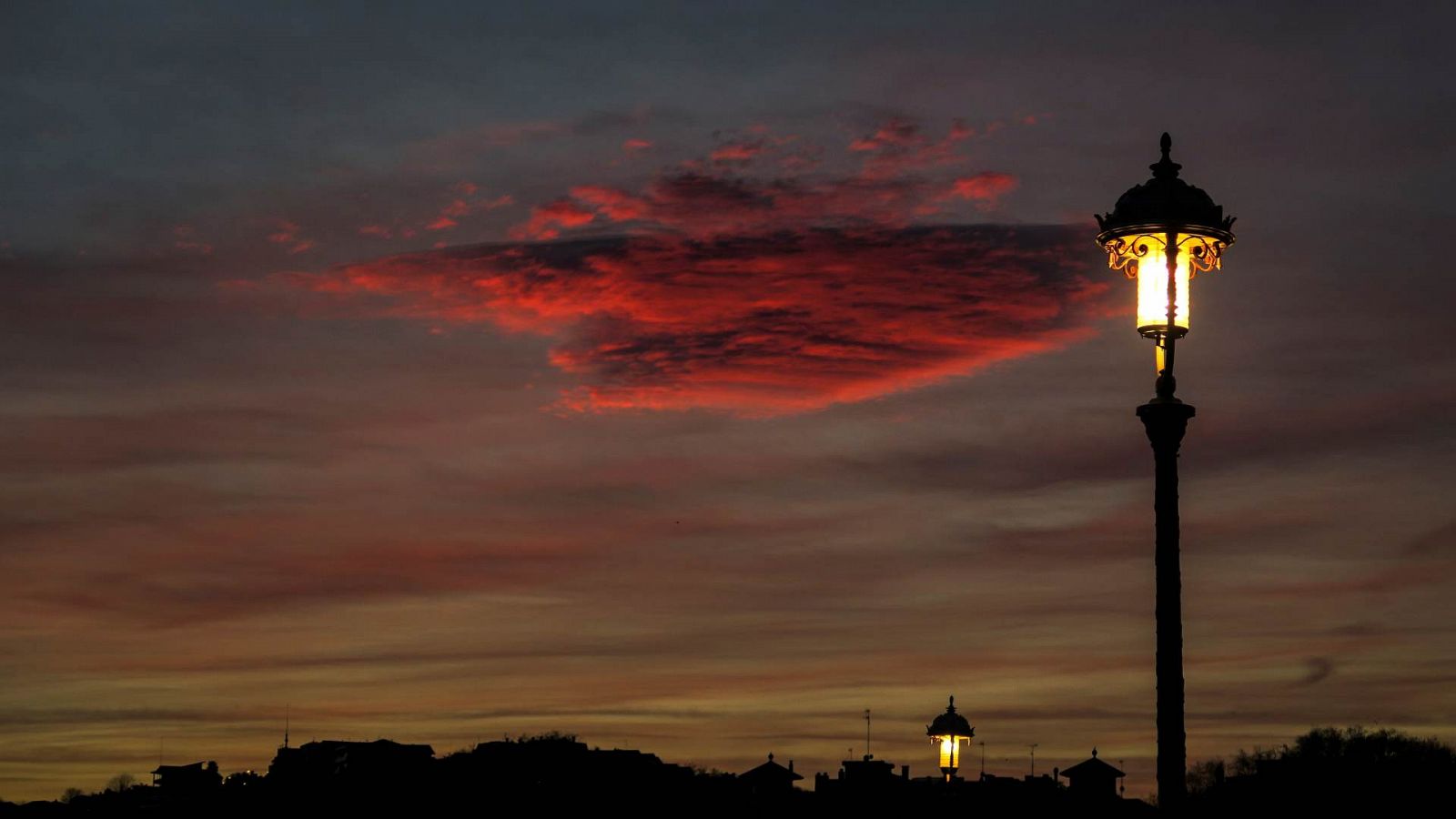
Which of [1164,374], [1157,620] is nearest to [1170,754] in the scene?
[1157,620]

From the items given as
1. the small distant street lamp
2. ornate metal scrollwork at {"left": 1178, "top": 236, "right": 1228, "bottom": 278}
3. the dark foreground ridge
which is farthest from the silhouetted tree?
ornate metal scrollwork at {"left": 1178, "top": 236, "right": 1228, "bottom": 278}

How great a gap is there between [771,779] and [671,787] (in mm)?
8104

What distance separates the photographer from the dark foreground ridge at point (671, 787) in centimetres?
11181

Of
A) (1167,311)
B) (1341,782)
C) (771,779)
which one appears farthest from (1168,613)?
(771,779)

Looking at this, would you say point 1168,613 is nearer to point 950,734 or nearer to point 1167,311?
point 1167,311

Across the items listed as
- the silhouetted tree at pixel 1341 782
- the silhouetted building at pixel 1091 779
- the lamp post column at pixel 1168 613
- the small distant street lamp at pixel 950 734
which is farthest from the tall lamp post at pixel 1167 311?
the silhouetted building at pixel 1091 779

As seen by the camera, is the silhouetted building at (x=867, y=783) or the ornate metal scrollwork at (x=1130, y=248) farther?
the silhouetted building at (x=867, y=783)

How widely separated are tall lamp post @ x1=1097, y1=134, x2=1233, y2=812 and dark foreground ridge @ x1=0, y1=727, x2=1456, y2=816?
301 ft

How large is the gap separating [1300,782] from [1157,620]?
100170 millimetres

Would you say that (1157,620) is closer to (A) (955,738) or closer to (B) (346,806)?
(A) (955,738)

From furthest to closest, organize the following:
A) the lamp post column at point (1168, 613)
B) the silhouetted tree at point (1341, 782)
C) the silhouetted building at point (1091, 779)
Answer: the silhouetted building at point (1091, 779)
the silhouetted tree at point (1341, 782)
the lamp post column at point (1168, 613)

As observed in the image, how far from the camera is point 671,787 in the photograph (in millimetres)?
137375

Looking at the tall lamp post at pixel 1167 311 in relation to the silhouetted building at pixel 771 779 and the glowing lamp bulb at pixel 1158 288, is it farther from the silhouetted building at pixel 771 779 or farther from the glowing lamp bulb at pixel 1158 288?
the silhouetted building at pixel 771 779

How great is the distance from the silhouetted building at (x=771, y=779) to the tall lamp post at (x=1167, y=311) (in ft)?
388
